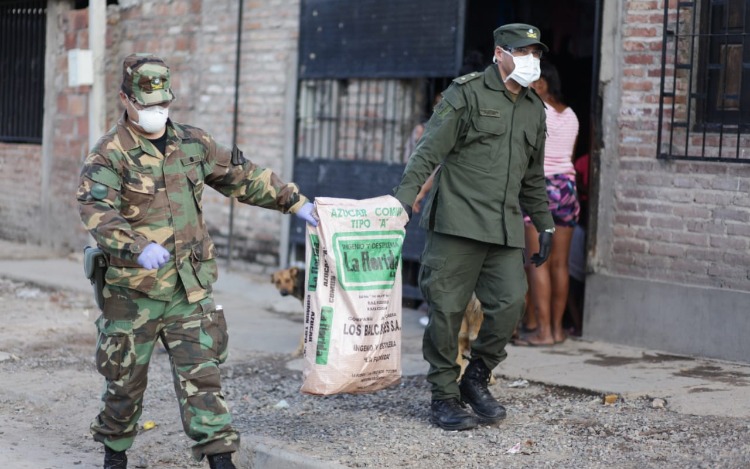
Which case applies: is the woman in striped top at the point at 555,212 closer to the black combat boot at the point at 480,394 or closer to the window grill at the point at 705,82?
the window grill at the point at 705,82

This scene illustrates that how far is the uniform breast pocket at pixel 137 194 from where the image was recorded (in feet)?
15.4

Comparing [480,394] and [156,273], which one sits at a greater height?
[156,273]

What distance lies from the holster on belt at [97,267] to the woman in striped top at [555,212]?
11.9 feet

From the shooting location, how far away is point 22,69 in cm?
1405

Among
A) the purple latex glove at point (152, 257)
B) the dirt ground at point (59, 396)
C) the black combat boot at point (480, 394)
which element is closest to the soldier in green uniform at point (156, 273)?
the purple latex glove at point (152, 257)

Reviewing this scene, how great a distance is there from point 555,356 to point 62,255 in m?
7.25

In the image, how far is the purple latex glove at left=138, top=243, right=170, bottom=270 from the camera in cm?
443

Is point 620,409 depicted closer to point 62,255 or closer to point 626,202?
point 626,202

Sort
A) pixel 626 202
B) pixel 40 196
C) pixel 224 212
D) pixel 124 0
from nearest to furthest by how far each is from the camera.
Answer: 1. pixel 626 202
2. pixel 224 212
3. pixel 124 0
4. pixel 40 196

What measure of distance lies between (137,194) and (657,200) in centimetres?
398

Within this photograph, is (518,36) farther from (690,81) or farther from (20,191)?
(20,191)

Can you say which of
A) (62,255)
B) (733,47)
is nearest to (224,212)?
(62,255)

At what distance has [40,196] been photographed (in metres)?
13.5

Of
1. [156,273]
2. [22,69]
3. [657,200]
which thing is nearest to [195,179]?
[156,273]
